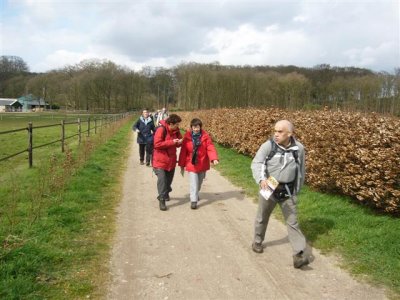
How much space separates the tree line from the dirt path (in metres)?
37.5

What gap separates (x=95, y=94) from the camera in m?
86.2

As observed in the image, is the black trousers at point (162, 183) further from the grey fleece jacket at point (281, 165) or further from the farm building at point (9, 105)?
the farm building at point (9, 105)

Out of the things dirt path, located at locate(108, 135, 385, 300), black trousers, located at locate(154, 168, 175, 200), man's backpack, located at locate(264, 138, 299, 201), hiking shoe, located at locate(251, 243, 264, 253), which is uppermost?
man's backpack, located at locate(264, 138, 299, 201)

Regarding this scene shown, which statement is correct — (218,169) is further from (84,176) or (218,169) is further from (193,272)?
(193,272)

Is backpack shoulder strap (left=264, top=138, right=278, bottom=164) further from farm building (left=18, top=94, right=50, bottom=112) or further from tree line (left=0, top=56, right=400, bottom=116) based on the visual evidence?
farm building (left=18, top=94, right=50, bottom=112)

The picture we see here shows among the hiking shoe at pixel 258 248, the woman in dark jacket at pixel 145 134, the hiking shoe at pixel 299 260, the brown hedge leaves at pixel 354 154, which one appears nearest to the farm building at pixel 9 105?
the woman in dark jacket at pixel 145 134

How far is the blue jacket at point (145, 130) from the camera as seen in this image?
13.8 m

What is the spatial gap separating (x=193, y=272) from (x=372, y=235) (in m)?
2.80

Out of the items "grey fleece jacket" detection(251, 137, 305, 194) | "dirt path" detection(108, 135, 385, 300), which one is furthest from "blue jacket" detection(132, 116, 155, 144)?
"grey fleece jacket" detection(251, 137, 305, 194)

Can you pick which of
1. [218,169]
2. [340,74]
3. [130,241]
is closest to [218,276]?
[130,241]

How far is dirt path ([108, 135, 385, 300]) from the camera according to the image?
4152mm

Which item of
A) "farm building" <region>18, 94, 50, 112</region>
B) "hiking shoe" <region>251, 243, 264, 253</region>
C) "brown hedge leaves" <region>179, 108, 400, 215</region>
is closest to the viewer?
"hiking shoe" <region>251, 243, 264, 253</region>

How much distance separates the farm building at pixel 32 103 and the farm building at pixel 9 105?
4.86 feet

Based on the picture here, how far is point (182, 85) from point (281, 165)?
225ft
